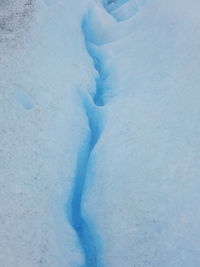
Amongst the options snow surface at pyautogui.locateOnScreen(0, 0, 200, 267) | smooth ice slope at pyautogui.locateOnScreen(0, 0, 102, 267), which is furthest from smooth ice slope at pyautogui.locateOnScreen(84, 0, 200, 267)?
smooth ice slope at pyautogui.locateOnScreen(0, 0, 102, 267)

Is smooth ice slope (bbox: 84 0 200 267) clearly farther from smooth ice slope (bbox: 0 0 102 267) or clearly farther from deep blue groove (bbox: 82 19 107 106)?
smooth ice slope (bbox: 0 0 102 267)

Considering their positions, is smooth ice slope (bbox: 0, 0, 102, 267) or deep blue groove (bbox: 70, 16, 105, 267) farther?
deep blue groove (bbox: 70, 16, 105, 267)

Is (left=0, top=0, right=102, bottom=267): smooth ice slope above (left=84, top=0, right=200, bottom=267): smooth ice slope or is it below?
above

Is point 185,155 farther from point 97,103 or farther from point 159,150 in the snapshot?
point 97,103

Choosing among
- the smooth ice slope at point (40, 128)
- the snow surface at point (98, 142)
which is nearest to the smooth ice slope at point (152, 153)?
the snow surface at point (98, 142)

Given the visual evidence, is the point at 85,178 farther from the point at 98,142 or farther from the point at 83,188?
the point at 98,142

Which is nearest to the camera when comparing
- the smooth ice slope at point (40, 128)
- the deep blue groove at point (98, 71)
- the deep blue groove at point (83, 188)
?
the smooth ice slope at point (40, 128)

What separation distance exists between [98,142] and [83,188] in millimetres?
337

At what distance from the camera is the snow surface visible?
5.37 feet

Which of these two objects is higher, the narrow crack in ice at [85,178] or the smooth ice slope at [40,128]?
the smooth ice slope at [40,128]

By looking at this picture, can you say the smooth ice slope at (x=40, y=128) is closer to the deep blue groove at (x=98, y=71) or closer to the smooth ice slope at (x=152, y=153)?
the deep blue groove at (x=98, y=71)

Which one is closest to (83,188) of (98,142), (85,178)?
(85,178)

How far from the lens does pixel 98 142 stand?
2.17m

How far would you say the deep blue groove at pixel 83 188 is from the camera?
1.75 m
